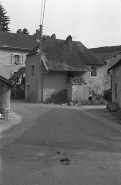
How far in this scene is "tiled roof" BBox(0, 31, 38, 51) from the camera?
47053mm

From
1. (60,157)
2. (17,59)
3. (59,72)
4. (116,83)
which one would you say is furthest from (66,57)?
(60,157)

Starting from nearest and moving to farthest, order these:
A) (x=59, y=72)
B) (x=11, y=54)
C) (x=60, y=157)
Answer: (x=60, y=157) → (x=59, y=72) → (x=11, y=54)

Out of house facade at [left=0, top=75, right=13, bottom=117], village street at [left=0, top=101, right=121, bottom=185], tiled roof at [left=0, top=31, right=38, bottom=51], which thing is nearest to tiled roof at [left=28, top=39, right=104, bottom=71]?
tiled roof at [left=0, top=31, right=38, bottom=51]

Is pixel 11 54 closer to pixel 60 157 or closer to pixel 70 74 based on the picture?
pixel 70 74

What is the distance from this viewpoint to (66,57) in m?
37.0

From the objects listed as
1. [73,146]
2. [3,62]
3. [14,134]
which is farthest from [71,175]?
Answer: [3,62]

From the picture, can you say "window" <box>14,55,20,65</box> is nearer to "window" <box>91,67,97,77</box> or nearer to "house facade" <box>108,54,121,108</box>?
"window" <box>91,67,97,77</box>

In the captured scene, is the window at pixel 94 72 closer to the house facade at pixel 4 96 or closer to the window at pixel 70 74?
the window at pixel 70 74

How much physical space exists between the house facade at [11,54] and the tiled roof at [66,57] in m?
8.99

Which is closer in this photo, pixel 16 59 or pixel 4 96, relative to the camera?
pixel 4 96

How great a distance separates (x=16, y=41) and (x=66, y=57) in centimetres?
1500

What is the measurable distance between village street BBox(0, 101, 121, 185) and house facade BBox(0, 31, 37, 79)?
109 ft

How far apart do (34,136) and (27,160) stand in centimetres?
415

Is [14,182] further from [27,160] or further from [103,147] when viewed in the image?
[103,147]
